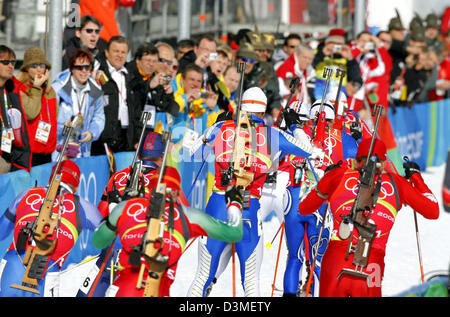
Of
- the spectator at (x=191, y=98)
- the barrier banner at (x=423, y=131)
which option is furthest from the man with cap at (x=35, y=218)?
the barrier banner at (x=423, y=131)

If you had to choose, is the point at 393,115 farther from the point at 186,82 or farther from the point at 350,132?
the point at 350,132

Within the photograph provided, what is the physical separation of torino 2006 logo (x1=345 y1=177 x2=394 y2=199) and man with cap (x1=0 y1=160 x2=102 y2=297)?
1.93m

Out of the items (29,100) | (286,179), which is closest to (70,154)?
(29,100)

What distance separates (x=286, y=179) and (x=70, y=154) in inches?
94.9

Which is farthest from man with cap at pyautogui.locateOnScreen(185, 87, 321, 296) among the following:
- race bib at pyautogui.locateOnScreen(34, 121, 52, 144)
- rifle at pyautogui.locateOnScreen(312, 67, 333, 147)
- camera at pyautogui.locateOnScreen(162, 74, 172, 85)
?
camera at pyautogui.locateOnScreen(162, 74, 172, 85)

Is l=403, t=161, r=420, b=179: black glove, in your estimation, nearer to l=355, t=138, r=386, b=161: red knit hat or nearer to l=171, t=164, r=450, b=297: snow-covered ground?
l=355, t=138, r=386, b=161: red knit hat

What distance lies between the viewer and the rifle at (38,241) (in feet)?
25.5

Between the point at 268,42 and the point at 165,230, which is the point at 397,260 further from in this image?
the point at 165,230

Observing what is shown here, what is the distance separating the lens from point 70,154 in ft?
38.0

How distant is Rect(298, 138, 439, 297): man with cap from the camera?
25.6ft

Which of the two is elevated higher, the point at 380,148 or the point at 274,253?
the point at 380,148

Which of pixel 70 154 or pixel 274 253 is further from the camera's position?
pixel 274 253

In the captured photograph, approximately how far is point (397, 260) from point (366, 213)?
5628mm

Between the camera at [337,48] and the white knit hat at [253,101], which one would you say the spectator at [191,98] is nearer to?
the white knit hat at [253,101]
